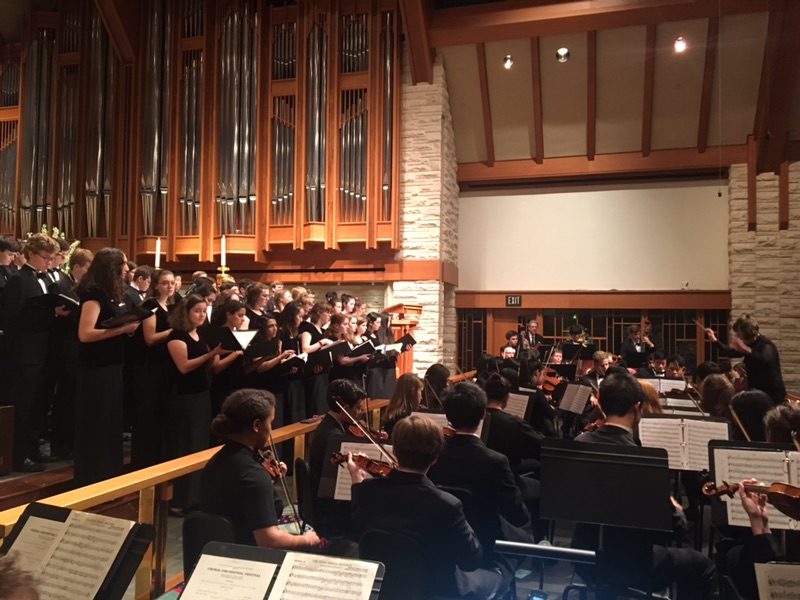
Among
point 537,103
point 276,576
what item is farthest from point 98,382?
point 537,103

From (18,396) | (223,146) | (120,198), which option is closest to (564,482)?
(18,396)

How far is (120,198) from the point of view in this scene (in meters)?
10.4

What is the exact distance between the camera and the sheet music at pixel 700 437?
3408 millimetres

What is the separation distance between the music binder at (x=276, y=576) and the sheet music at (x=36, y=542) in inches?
17.6

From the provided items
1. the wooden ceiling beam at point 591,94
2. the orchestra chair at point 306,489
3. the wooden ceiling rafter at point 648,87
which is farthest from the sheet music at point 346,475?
the wooden ceiling rafter at point 648,87

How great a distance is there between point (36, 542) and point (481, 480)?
1.77m

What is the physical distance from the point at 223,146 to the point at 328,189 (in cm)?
189

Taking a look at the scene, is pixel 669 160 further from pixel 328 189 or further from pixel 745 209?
pixel 328 189

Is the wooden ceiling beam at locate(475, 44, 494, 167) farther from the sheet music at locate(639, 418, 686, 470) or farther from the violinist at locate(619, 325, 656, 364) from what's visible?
the sheet music at locate(639, 418, 686, 470)

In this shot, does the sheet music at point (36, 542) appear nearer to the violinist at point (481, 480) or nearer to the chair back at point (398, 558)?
the chair back at point (398, 558)

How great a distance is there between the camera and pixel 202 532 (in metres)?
2.27

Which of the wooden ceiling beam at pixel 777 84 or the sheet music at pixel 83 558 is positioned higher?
the wooden ceiling beam at pixel 777 84

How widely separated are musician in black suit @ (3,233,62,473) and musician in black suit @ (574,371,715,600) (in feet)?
11.5

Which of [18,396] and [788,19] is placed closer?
[18,396]
